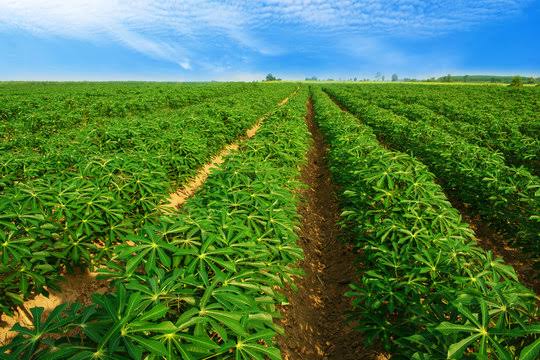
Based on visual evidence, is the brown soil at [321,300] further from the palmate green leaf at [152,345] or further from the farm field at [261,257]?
the palmate green leaf at [152,345]

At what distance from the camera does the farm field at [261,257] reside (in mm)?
1714

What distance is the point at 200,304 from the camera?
5.72 ft

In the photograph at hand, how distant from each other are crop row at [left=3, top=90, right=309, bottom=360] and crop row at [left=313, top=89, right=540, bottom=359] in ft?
3.50

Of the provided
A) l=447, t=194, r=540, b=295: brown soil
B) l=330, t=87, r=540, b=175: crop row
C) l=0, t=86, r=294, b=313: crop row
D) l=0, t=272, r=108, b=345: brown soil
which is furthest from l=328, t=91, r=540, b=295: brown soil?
l=0, t=272, r=108, b=345: brown soil

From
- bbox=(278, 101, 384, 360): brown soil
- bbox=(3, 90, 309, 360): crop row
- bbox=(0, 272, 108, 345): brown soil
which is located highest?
bbox=(3, 90, 309, 360): crop row

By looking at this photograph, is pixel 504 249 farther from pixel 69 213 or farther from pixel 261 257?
pixel 69 213

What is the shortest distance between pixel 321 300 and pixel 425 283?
193 cm

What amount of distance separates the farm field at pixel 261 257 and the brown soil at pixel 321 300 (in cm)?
3

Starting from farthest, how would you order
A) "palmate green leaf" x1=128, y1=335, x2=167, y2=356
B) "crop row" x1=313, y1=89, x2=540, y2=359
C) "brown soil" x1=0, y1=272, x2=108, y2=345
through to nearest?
"brown soil" x1=0, y1=272, x2=108, y2=345 → "crop row" x1=313, y1=89, x2=540, y2=359 → "palmate green leaf" x1=128, y1=335, x2=167, y2=356

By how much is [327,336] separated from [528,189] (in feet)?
15.2

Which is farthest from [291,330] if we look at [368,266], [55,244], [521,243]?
[521,243]

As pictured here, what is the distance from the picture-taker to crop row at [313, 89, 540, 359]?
1815mm

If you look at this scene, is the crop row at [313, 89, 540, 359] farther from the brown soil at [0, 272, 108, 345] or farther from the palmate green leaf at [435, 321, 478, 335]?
the brown soil at [0, 272, 108, 345]

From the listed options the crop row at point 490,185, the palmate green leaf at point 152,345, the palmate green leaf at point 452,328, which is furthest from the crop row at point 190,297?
the crop row at point 490,185
